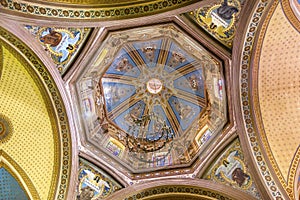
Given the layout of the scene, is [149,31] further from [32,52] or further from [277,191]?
[277,191]

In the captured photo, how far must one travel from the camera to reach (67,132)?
41.6 feet

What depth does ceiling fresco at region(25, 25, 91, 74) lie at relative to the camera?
11.4 m

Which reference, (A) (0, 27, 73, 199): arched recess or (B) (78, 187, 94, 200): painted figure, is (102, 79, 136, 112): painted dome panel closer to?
(A) (0, 27, 73, 199): arched recess

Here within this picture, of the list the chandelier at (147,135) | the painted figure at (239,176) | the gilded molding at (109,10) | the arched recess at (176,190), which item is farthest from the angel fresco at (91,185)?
the gilded molding at (109,10)

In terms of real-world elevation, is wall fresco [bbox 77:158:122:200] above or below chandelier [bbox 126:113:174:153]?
below

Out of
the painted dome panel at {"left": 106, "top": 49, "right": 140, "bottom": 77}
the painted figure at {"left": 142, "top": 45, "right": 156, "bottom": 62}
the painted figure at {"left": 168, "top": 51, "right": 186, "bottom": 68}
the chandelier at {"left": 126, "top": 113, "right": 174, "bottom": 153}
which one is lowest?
the chandelier at {"left": 126, "top": 113, "right": 174, "bottom": 153}

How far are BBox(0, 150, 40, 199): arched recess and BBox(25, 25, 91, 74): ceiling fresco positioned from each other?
124 inches

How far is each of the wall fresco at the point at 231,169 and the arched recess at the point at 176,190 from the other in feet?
0.69

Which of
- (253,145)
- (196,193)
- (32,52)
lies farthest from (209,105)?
(32,52)

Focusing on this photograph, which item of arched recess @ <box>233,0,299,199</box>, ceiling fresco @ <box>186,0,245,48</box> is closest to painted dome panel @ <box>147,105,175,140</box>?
arched recess @ <box>233,0,299,199</box>

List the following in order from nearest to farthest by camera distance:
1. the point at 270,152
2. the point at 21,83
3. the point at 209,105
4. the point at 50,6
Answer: the point at 50,6, the point at 21,83, the point at 270,152, the point at 209,105

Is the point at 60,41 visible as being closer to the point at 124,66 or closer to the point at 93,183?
the point at 124,66

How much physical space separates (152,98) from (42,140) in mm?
4638

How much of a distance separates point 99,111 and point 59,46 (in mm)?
3214
